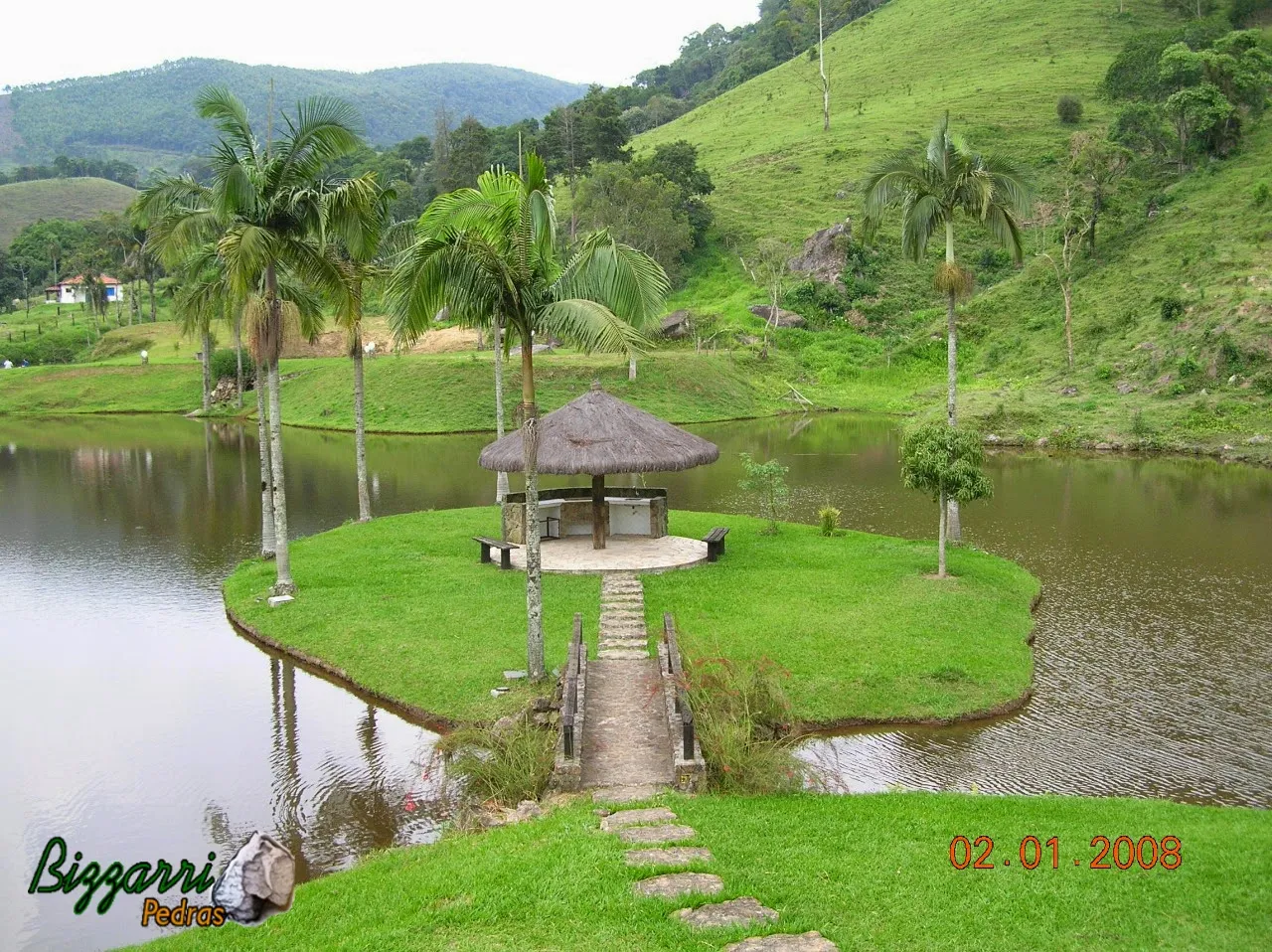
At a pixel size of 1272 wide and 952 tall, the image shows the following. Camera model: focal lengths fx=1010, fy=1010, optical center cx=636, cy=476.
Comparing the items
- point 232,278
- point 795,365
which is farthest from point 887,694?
point 795,365

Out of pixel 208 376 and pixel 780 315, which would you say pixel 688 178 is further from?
pixel 208 376

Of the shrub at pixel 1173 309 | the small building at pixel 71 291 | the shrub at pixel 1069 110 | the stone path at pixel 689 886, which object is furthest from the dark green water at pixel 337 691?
the small building at pixel 71 291

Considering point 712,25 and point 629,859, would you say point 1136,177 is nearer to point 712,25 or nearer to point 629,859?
point 629,859

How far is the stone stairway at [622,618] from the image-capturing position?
17.8m

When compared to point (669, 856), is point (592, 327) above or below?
above

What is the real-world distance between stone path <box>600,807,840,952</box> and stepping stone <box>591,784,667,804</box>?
1.71 feet

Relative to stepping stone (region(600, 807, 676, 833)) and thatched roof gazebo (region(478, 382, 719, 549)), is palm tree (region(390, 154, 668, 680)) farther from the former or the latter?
thatched roof gazebo (region(478, 382, 719, 549))

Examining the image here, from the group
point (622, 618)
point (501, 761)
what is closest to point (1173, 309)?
point (622, 618)

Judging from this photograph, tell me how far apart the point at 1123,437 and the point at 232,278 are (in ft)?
130

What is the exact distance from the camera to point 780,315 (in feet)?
239

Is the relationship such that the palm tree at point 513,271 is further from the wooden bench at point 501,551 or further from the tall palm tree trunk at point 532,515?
the wooden bench at point 501,551

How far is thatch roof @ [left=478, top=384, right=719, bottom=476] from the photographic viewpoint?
2284cm

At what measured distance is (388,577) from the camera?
2281 cm

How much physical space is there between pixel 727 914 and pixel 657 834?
1.95m
